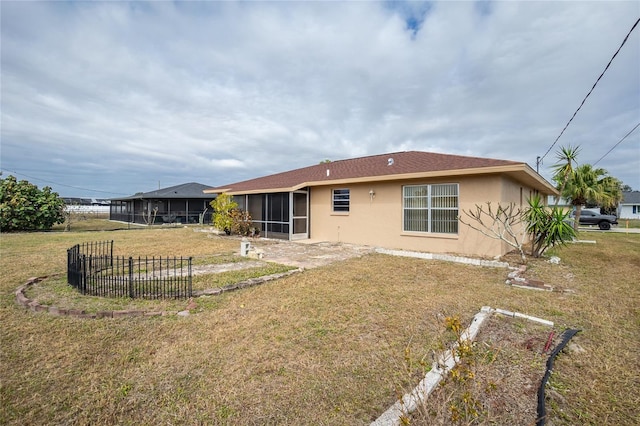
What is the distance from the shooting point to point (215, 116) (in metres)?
19.0

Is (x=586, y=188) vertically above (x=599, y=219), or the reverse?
(x=586, y=188)

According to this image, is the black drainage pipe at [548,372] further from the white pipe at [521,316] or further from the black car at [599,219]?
the black car at [599,219]

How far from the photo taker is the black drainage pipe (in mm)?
2182

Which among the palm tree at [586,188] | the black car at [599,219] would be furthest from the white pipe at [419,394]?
the black car at [599,219]

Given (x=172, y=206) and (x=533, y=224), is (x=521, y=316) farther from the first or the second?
(x=172, y=206)

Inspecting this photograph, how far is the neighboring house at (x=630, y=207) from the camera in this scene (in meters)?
40.0

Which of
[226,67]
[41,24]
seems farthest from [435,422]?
[226,67]

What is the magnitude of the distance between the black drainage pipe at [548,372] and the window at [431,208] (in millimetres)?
6318

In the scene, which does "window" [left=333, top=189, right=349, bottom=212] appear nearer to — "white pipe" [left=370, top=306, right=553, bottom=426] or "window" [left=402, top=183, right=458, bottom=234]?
"window" [left=402, top=183, right=458, bottom=234]

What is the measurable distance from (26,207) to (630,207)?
222 feet

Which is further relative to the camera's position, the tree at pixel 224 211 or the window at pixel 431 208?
the tree at pixel 224 211

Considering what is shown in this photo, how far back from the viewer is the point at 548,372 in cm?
279

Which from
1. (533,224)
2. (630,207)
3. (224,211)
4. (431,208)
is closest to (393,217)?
(431,208)

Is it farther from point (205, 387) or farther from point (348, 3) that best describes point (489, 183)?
point (205, 387)
